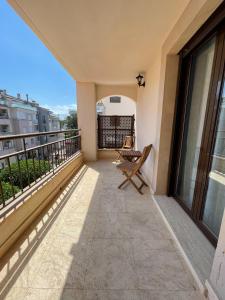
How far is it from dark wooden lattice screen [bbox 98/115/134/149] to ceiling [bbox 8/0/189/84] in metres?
2.46

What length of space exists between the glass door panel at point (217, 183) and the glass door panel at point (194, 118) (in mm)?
272

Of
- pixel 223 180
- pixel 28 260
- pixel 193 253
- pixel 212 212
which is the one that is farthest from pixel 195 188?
pixel 28 260

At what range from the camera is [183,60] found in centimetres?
195

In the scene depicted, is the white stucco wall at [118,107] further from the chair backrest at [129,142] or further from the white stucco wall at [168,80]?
the white stucco wall at [168,80]

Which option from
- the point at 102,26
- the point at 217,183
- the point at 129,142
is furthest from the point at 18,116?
the point at 217,183

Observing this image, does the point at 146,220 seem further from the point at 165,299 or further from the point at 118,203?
the point at 165,299

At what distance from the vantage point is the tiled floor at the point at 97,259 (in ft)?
3.40

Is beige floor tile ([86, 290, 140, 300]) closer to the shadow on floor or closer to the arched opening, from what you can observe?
the shadow on floor

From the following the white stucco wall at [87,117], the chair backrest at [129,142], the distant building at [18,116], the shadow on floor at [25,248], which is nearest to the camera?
the shadow on floor at [25,248]

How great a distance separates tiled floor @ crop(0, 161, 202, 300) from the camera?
1.04m

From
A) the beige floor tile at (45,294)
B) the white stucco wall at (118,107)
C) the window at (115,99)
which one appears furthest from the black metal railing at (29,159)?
the window at (115,99)

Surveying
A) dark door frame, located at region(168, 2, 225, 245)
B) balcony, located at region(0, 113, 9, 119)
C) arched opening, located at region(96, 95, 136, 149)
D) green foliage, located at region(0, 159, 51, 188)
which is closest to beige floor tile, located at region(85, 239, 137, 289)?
dark door frame, located at region(168, 2, 225, 245)

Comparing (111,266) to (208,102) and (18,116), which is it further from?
(18,116)

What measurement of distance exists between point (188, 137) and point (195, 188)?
0.69 m
